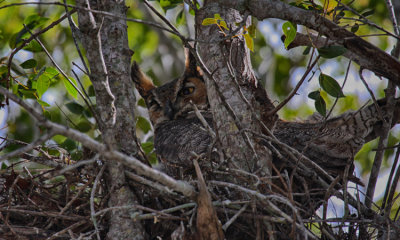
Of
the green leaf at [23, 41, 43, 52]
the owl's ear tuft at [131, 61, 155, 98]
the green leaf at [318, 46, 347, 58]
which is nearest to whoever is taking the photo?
the green leaf at [318, 46, 347, 58]

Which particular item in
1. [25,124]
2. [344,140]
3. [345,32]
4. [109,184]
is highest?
[25,124]

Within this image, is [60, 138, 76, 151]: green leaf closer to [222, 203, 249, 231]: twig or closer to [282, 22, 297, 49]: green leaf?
[222, 203, 249, 231]: twig

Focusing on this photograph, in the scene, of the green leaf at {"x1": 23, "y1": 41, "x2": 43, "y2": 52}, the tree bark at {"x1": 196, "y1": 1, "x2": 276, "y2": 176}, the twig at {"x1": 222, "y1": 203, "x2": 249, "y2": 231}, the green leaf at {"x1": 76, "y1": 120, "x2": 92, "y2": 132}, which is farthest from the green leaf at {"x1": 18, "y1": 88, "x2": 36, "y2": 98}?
the twig at {"x1": 222, "y1": 203, "x2": 249, "y2": 231}

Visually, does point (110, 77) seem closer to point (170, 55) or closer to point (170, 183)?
point (170, 183)

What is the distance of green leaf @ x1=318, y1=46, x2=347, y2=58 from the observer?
2074mm

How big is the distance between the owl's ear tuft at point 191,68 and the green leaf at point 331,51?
1647 mm

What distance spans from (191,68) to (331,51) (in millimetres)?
1727

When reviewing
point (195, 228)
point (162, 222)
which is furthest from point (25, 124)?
point (195, 228)

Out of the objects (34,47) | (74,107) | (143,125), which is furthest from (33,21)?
(143,125)

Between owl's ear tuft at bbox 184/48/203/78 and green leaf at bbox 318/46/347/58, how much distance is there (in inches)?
64.9

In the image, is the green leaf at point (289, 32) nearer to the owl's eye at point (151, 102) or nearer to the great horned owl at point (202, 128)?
the great horned owl at point (202, 128)

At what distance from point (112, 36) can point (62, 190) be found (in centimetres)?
91

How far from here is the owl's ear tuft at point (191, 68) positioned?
362cm

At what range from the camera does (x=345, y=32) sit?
2098 mm
